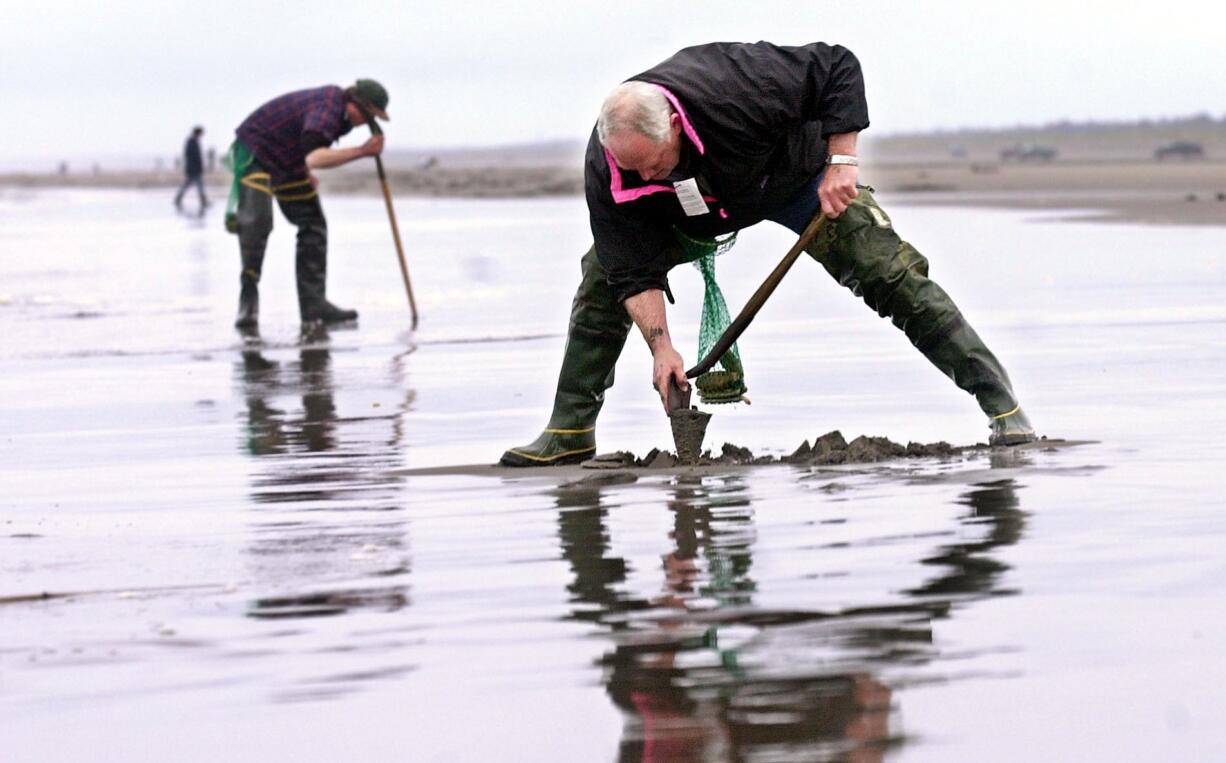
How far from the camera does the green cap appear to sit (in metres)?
13.9

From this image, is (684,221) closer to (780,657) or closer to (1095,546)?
(1095,546)

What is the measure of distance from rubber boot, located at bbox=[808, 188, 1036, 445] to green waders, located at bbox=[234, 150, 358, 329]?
7.71 meters

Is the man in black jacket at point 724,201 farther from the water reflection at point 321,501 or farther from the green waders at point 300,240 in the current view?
the green waders at point 300,240

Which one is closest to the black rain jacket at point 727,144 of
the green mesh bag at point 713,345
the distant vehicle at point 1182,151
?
the green mesh bag at point 713,345

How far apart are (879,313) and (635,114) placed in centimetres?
Answer: 144

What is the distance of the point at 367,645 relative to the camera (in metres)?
4.59

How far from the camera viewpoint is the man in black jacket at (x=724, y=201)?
6.46 metres

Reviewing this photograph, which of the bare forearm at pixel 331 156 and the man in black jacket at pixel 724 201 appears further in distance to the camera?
the bare forearm at pixel 331 156

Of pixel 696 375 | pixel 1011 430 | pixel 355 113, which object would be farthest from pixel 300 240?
pixel 1011 430

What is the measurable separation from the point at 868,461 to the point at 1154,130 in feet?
484

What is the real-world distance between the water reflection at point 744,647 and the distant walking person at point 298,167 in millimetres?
8441

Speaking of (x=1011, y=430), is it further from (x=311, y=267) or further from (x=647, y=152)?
(x=311, y=267)

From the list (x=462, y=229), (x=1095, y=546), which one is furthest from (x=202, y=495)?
(x=462, y=229)

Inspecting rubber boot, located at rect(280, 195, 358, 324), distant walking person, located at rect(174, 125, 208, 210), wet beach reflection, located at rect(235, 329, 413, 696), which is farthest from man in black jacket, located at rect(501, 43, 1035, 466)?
distant walking person, located at rect(174, 125, 208, 210)
